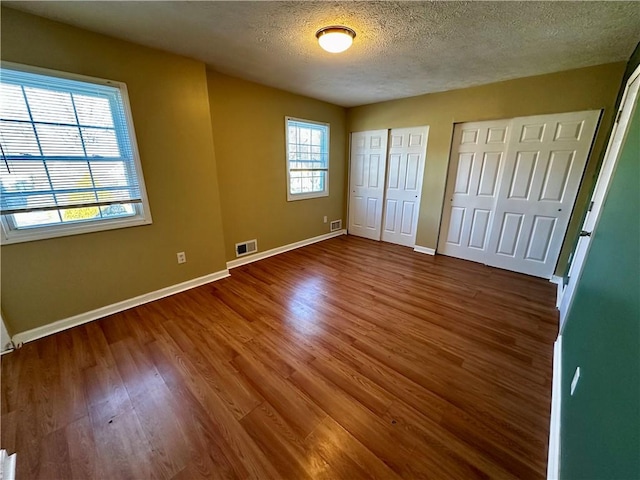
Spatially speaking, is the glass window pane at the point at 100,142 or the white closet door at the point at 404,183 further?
the white closet door at the point at 404,183

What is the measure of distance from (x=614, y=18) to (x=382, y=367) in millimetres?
2858

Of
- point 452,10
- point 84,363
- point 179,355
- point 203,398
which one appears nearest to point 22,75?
point 84,363

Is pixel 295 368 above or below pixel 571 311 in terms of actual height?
below

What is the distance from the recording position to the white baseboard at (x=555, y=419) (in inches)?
45.6

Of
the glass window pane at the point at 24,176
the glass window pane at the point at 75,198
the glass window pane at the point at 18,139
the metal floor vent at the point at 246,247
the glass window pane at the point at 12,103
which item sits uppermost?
the glass window pane at the point at 12,103

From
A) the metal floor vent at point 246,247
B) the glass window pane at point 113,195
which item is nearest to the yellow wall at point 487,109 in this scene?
the metal floor vent at point 246,247

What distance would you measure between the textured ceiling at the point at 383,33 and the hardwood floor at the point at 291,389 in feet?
7.67

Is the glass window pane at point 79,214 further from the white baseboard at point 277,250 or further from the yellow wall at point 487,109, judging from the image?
the yellow wall at point 487,109

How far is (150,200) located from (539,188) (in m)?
4.37

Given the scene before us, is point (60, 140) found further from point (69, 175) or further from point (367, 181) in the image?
point (367, 181)

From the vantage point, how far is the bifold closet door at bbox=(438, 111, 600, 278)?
9.24ft

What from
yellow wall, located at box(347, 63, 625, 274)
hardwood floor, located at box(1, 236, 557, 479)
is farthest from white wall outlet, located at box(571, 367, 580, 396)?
yellow wall, located at box(347, 63, 625, 274)

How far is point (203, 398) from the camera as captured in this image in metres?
1.55

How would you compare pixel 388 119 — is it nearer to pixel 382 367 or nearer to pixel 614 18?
pixel 614 18
